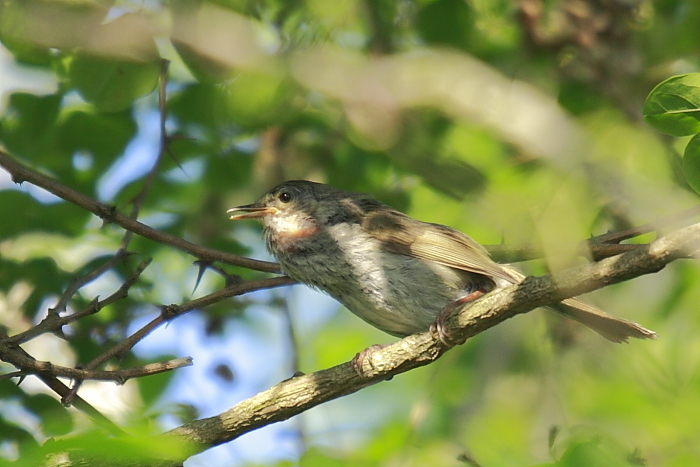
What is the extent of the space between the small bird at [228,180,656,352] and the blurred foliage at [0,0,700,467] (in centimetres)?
33

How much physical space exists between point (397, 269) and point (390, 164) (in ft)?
4.19

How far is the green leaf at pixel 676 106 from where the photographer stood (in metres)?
2.68

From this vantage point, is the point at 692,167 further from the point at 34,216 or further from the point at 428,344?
the point at 34,216

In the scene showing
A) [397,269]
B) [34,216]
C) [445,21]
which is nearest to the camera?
[34,216]

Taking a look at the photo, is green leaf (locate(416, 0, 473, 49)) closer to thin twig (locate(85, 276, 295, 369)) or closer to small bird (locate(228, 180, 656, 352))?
small bird (locate(228, 180, 656, 352))

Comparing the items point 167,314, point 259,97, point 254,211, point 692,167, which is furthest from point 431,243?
point 692,167

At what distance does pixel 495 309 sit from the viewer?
3.16 meters

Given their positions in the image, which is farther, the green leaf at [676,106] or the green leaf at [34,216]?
the green leaf at [34,216]

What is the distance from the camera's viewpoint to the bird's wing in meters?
4.79

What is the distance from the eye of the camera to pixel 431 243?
16.6 ft

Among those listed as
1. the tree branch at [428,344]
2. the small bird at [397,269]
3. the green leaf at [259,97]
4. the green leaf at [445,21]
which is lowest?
the tree branch at [428,344]

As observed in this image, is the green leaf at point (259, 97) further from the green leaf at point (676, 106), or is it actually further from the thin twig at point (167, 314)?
the green leaf at point (676, 106)

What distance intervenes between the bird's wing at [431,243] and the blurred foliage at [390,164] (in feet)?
1.06

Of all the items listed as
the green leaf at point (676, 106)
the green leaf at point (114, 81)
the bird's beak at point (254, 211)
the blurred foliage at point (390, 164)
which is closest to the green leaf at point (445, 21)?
the blurred foliage at point (390, 164)
